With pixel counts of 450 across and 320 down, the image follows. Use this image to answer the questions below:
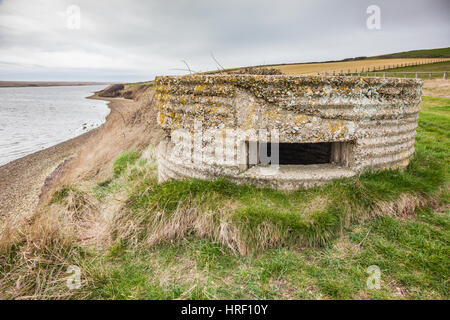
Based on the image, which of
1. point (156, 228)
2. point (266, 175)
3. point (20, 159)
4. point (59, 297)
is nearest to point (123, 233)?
point (156, 228)

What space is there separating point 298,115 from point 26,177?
9.66 metres

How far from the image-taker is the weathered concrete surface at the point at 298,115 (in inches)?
136

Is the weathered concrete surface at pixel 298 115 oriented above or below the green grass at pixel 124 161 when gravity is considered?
above

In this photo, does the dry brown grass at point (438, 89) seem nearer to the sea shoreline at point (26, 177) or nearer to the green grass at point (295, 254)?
the green grass at point (295, 254)

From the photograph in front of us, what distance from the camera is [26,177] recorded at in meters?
9.23

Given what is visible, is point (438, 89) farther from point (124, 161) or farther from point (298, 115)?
point (124, 161)

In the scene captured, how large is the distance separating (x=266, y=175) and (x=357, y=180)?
124 centimetres

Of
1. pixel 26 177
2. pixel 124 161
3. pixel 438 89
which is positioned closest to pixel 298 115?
pixel 124 161

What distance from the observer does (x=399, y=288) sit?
2568mm

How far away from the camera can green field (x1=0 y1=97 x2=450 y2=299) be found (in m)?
2.64

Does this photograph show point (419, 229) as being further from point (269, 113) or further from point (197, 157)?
point (197, 157)

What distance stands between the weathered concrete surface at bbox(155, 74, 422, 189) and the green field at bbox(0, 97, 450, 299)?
0.23 meters

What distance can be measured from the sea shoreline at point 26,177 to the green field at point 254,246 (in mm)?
2512

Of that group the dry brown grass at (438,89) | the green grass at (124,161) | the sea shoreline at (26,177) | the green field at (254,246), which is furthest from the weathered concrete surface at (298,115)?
the dry brown grass at (438,89)
